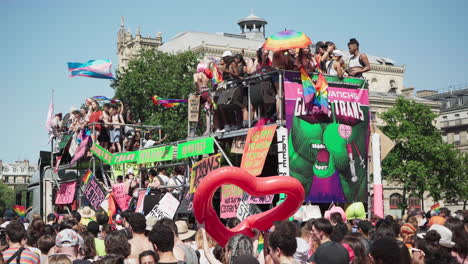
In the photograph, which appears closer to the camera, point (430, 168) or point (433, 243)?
point (433, 243)

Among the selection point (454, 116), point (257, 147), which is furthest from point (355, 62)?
point (454, 116)

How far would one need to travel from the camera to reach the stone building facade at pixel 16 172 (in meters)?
185

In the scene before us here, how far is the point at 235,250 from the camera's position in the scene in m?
7.20

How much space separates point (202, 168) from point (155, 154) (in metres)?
2.30

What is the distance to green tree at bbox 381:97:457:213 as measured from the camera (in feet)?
201

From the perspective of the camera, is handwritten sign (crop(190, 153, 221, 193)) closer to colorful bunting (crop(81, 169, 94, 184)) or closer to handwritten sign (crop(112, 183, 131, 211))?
handwritten sign (crop(112, 183, 131, 211))

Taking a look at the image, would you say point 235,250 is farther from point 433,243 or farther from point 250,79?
point 250,79

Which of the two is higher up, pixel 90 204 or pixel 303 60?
pixel 303 60

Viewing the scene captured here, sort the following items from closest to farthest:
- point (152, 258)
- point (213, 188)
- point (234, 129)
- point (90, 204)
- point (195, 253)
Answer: point (152, 258) → point (195, 253) → point (213, 188) → point (234, 129) → point (90, 204)

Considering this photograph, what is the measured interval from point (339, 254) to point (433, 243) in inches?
65.2

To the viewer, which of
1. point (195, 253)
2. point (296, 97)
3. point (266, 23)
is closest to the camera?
point (195, 253)

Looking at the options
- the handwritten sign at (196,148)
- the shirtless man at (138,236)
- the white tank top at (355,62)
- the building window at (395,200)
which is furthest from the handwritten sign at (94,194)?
the building window at (395,200)

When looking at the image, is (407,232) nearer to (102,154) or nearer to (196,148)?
(196,148)

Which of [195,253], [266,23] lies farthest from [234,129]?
[266,23]
